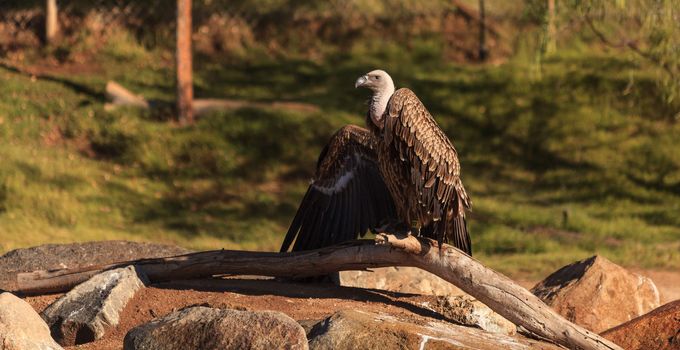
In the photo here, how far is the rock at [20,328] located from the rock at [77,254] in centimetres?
302

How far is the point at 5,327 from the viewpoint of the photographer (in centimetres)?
745

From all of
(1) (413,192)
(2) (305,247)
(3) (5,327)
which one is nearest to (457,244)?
(1) (413,192)

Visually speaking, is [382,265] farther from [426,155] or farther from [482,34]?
[482,34]

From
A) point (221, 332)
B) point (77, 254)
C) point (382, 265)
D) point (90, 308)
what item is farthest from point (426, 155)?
point (77, 254)

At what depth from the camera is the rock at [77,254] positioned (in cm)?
1091

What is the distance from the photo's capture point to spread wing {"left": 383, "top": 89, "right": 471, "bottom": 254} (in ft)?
27.0

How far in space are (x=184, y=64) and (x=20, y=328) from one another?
10938mm

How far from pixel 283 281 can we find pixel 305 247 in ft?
1.57

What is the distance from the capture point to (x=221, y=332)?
23.6 ft

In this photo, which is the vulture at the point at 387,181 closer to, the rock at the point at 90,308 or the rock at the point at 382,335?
the rock at the point at 382,335

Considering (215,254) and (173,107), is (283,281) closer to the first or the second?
(215,254)

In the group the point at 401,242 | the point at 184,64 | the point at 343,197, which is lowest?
the point at 401,242

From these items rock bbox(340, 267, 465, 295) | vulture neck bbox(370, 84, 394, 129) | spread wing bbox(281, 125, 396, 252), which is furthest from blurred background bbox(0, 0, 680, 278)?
vulture neck bbox(370, 84, 394, 129)

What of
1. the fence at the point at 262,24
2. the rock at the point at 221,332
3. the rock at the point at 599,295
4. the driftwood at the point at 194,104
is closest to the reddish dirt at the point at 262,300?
the rock at the point at 221,332
